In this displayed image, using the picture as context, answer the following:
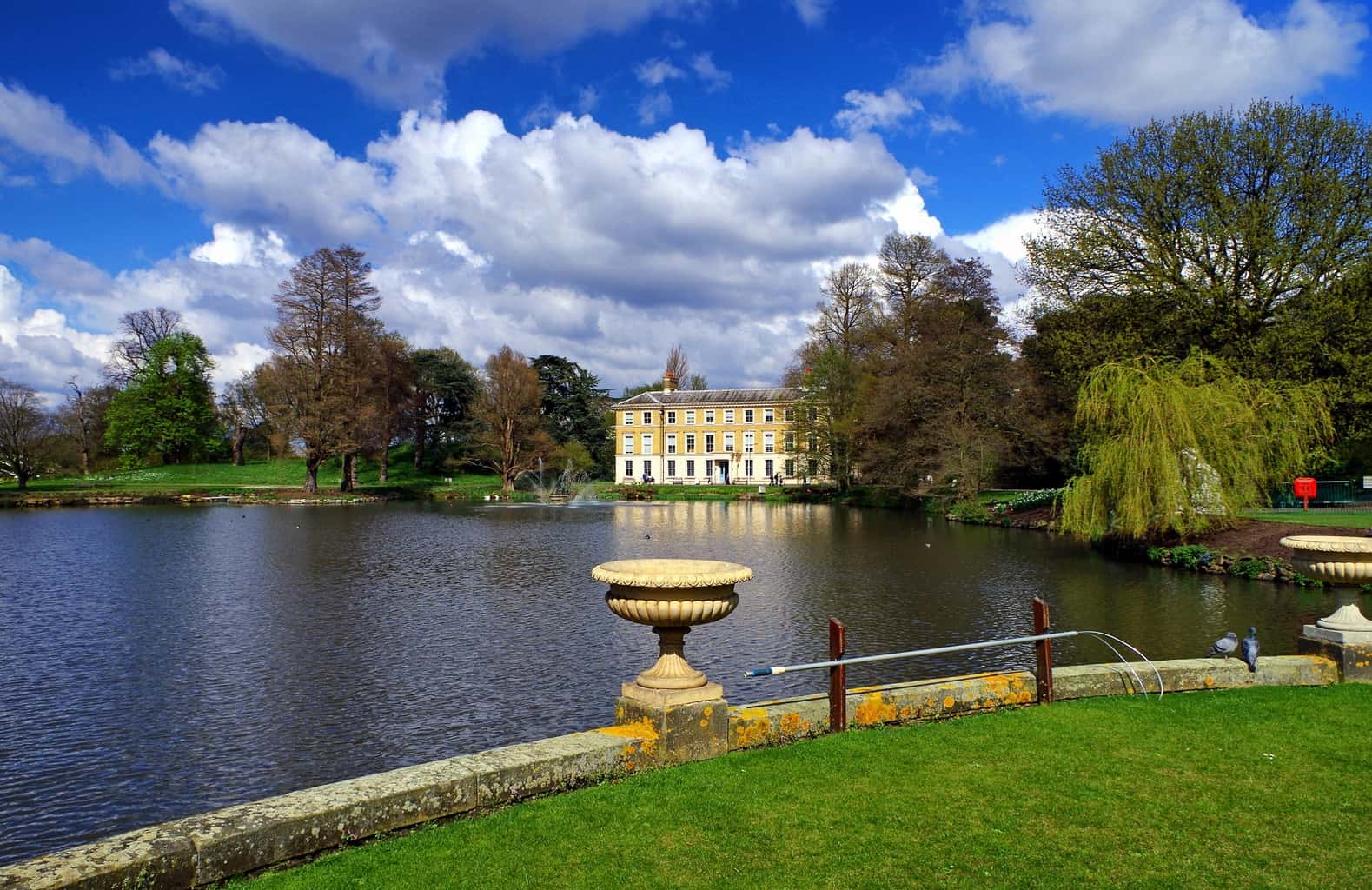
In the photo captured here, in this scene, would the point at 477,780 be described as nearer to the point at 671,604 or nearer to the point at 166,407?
the point at 671,604

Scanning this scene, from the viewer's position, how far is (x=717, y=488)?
6756 centimetres

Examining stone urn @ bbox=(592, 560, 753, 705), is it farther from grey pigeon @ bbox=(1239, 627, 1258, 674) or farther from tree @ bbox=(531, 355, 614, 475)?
tree @ bbox=(531, 355, 614, 475)

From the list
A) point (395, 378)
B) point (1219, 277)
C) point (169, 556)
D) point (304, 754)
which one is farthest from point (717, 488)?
point (304, 754)

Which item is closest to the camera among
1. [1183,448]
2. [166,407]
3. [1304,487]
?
[1183,448]

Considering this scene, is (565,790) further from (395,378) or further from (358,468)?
(358,468)

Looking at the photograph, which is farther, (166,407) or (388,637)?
(166,407)

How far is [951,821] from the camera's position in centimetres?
500

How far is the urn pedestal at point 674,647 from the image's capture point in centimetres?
611

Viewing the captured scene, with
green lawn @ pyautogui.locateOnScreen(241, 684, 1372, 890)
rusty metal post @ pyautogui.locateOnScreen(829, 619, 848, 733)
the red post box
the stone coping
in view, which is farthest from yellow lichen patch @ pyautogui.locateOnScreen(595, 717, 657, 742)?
the red post box

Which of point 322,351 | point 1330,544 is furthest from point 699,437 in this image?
point 1330,544

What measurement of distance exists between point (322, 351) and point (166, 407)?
20.8 metres

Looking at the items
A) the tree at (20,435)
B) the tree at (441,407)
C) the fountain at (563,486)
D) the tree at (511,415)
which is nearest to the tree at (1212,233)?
the fountain at (563,486)

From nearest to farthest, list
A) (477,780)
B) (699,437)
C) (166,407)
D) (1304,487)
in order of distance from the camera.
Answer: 1. (477,780)
2. (1304,487)
3. (166,407)
4. (699,437)

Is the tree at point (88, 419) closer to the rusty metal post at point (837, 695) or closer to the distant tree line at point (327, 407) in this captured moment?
the distant tree line at point (327, 407)
